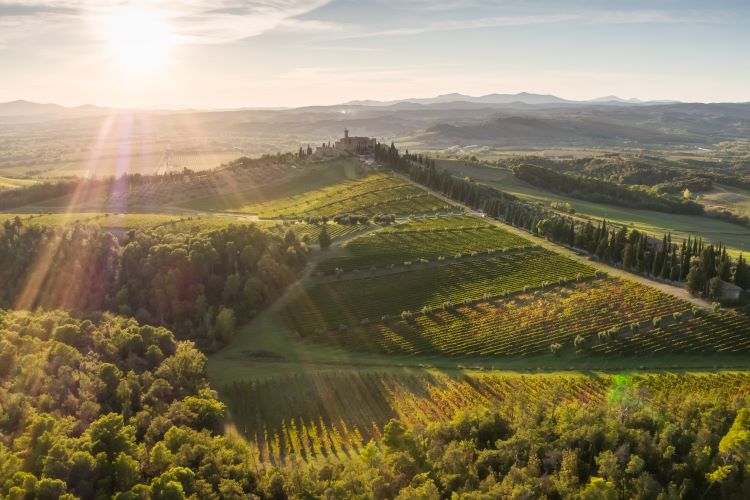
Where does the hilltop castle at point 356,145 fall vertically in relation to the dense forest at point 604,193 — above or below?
above

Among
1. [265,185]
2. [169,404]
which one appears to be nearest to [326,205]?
[265,185]

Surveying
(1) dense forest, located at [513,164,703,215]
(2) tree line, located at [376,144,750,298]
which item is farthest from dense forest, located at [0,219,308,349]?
(1) dense forest, located at [513,164,703,215]

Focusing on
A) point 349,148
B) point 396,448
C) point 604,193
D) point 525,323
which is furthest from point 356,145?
point 396,448

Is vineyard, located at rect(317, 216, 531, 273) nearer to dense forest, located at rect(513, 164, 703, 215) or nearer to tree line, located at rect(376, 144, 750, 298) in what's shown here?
tree line, located at rect(376, 144, 750, 298)

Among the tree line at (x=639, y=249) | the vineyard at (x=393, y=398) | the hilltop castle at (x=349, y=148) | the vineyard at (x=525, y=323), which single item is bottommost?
the vineyard at (x=393, y=398)

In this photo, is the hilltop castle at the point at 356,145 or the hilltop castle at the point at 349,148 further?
the hilltop castle at the point at 356,145

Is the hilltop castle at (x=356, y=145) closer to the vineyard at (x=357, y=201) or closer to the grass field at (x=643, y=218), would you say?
the grass field at (x=643, y=218)

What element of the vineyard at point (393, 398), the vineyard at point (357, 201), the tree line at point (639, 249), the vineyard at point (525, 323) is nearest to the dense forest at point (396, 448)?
the vineyard at point (393, 398)

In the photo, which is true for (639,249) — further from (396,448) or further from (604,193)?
(604,193)
